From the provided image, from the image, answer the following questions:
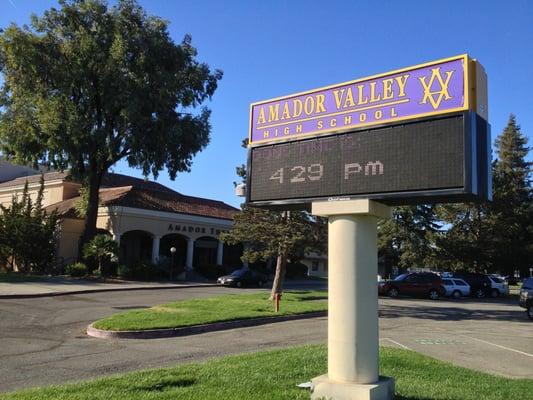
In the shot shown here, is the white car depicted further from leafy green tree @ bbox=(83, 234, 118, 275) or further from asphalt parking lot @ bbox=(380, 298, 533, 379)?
leafy green tree @ bbox=(83, 234, 118, 275)

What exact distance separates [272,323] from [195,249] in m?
32.0

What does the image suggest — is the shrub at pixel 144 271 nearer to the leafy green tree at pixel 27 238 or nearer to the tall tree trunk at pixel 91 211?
the tall tree trunk at pixel 91 211

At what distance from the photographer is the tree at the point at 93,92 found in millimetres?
35500

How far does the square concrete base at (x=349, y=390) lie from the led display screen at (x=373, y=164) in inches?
84.2

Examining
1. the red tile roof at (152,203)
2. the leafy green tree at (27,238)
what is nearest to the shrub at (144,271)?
the red tile roof at (152,203)

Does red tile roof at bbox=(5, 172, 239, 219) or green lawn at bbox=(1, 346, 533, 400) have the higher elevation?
red tile roof at bbox=(5, 172, 239, 219)

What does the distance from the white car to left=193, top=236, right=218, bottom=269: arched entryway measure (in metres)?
20.0

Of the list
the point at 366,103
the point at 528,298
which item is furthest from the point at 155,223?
the point at 366,103

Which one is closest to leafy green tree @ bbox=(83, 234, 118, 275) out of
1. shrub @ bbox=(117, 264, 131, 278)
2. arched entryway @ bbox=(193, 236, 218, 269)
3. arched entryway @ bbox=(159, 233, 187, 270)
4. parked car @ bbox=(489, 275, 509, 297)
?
shrub @ bbox=(117, 264, 131, 278)

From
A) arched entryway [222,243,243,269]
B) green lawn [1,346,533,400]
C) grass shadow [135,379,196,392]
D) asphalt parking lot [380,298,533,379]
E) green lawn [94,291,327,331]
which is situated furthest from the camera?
arched entryway [222,243,243,269]

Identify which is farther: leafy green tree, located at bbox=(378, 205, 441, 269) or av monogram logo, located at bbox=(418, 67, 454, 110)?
leafy green tree, located at bbox=(378, 205, 441, 269)

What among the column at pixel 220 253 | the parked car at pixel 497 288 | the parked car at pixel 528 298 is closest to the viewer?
the parked car at pixel 528 298

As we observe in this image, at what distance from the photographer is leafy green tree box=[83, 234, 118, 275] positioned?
36344mm

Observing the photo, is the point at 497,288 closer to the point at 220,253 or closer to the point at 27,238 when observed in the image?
the point at 220,253
